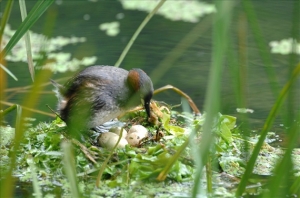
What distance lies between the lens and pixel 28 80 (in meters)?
6.02

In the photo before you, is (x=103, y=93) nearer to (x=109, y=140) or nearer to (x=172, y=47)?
(x=109, y=140)

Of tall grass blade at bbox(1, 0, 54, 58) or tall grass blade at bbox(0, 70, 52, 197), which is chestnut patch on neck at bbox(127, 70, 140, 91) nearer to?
tall grass blade at bbox(1, 0, 54, 58)

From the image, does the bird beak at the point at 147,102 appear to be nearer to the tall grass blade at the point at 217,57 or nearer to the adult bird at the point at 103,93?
the adult bird at the point at 103,93

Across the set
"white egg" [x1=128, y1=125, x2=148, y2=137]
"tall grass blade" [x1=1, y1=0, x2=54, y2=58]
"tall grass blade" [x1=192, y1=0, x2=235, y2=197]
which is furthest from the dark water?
"tall grass blade" [x1=192, y1=0, x2=235, y2=197]

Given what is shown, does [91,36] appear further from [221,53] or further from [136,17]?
[221,53]

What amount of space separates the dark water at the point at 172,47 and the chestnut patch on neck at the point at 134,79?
44cm

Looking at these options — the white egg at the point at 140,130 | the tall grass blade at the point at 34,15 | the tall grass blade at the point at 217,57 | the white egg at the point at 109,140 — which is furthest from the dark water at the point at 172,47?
the tall grass blade at the point at 217,57

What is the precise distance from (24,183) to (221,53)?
2453 millimetres

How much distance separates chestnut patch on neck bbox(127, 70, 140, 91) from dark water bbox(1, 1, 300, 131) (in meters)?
0.44

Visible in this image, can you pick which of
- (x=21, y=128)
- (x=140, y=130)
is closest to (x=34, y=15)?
(x=21, y=128)

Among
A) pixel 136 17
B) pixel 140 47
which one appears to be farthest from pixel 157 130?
pixel 136 17

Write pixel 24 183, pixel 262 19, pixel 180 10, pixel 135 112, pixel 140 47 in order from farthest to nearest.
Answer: pixel 180 10 → pixel 262 19 → pixel 140 47 → pixel 135 112 → pixel 24 183

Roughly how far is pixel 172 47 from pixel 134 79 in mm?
2869

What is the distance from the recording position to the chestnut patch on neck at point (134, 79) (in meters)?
4.29
